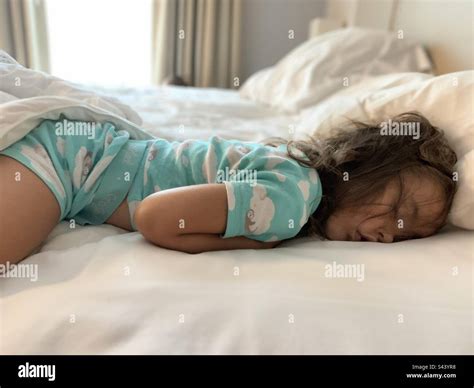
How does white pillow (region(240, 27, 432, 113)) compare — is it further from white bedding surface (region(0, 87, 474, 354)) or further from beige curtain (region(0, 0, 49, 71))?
beige curtain (region(0, 0, 49, 71))

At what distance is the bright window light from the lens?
2461mm

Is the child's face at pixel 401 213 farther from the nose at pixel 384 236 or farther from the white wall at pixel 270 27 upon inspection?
the white wall at pixel 270 27

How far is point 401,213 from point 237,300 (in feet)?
1.31

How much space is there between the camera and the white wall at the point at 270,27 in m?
2.88

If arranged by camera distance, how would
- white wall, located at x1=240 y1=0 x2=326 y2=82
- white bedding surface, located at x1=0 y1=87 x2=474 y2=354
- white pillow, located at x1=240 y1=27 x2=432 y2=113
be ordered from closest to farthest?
white bedding surface, located at x1=0 y1=87 x2=474 y2=354, white pillow, located at x1=240 y1=27 x2=432 y2=113, white wall, located at x1=240 y1=0 x2=326 y2=82

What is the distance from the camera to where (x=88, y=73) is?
2484 mm

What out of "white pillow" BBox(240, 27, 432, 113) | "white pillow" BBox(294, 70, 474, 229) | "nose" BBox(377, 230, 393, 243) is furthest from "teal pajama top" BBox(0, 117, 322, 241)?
"white pillow" BBox(240, 27, 432, 113)

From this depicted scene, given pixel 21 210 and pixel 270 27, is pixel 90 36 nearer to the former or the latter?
pixel 270 27

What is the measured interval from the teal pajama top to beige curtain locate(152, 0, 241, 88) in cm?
209

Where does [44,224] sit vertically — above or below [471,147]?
below

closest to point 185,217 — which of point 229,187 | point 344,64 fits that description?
point 229,187
